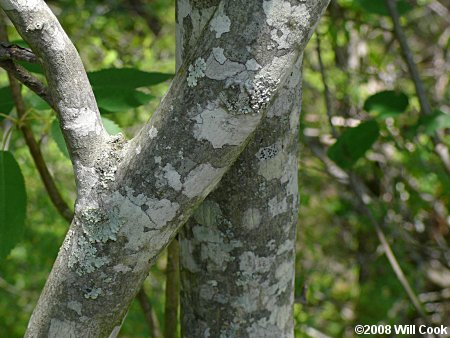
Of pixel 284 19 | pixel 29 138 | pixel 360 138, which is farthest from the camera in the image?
pixel 360 138

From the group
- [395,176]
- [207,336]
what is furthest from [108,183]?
[395,176]

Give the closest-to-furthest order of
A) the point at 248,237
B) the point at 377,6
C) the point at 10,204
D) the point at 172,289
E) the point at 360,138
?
1. the point at 248,237
2. the point at 10,204
3. the point at 172,289
4. the point at 360,138
5. the point at 377,6

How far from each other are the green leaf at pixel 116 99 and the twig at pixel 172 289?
0.31 metres

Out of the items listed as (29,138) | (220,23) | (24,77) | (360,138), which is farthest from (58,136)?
(360,138)

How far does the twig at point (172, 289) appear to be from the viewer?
4.34 ft

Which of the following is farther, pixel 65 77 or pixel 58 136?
pixel 58 136

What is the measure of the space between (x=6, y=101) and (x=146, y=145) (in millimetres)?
559

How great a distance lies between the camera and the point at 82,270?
0.83m

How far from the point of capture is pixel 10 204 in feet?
3.63

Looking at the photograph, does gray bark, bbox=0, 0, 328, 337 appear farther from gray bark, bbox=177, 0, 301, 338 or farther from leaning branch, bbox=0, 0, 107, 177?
gray bark, bbox=177, 0, 301, 338

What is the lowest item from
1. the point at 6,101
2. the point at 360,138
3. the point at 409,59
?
the point at 6,101

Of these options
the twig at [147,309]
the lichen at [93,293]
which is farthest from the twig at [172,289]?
the lichen at [93,293]

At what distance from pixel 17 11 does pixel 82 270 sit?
0.34m

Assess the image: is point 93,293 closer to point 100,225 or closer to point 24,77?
point 100,225
